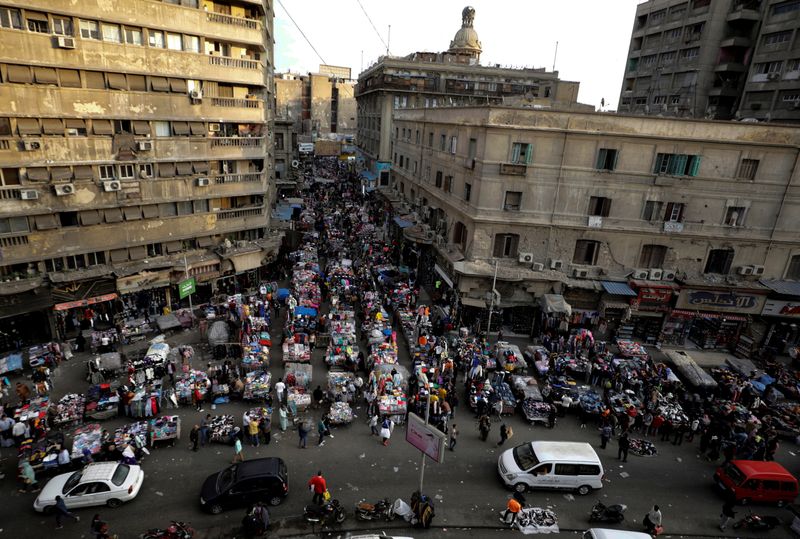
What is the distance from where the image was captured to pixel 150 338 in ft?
91.4

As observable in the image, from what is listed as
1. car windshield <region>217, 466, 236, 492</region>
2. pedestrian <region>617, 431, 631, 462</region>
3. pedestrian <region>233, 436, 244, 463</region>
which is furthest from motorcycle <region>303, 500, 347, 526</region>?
pedestrian <region>617, 431, 631, 462</region>

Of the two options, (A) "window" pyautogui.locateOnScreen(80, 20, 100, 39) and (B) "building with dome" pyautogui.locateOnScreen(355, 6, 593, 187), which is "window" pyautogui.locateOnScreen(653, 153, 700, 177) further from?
(B) "building with dome" pyautogui.locateOnScreen(355, 6, 593, 187)

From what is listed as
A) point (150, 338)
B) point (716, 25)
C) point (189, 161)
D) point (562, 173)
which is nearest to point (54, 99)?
point (189, 161)

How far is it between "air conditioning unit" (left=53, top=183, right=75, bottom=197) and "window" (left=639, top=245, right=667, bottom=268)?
34997 millimetres

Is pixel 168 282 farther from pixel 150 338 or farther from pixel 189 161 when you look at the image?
pixel 189 161

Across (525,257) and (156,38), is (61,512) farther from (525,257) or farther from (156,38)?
(525,257)

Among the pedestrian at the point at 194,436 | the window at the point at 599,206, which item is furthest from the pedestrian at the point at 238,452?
the window at the point at 599,206

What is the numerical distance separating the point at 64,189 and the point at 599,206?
31.9 m

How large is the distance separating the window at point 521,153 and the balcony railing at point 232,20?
19486 mm

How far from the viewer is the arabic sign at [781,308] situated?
96.8 ft

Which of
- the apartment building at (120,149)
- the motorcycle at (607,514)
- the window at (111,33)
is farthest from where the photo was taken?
the window at (111,33)

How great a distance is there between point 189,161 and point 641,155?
28977 millimetres

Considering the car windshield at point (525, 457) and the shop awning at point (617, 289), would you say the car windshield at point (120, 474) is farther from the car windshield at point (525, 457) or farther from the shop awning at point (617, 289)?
the shop awning at point (617, 289)

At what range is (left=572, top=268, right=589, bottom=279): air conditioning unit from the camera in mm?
29938
